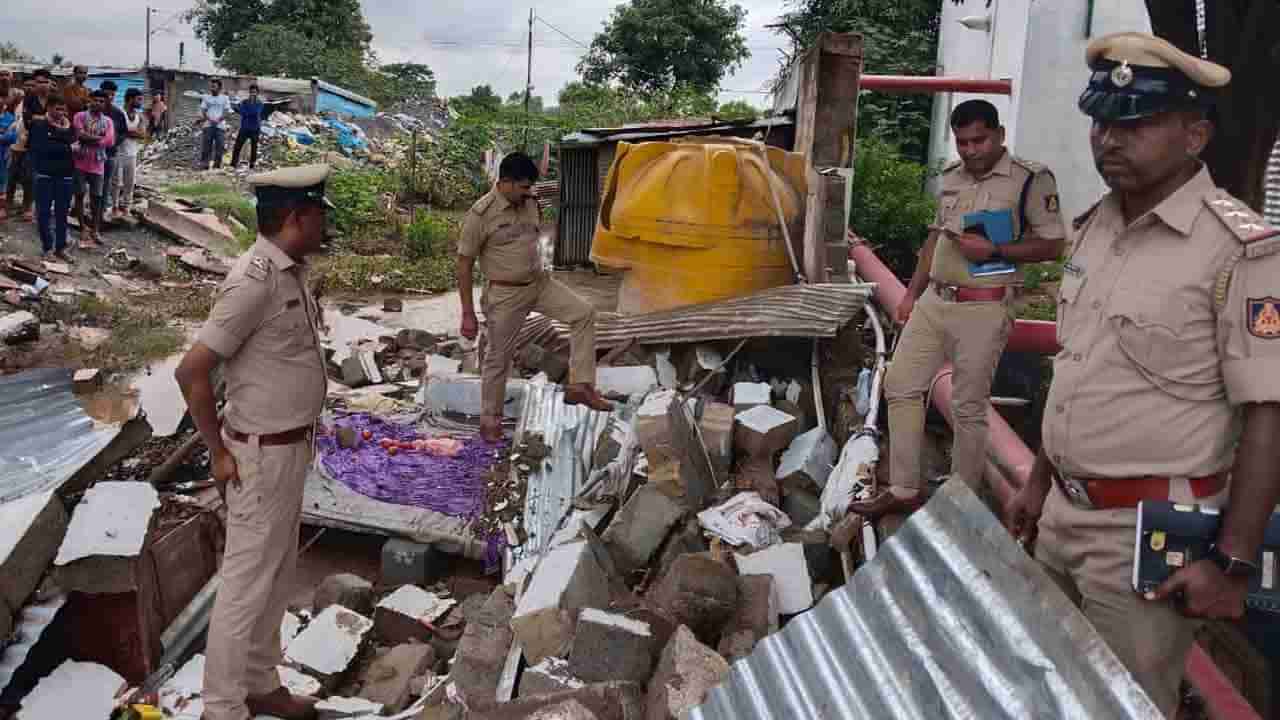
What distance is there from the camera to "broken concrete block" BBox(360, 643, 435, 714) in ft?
13.2

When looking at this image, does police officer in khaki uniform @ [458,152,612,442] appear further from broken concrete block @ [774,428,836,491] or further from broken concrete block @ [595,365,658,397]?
broken concrete block @ [774,428,836,491]

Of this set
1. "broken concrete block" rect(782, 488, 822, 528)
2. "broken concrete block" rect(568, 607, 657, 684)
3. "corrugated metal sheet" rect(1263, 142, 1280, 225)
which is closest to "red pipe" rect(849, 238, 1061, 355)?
"broken concrete block" rect(782, 488, 822, 528)

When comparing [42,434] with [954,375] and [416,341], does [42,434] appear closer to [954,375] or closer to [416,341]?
[416,341]

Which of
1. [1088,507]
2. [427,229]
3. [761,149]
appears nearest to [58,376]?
[761,149]

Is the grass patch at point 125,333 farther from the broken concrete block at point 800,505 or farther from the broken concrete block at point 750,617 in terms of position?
the broken concrete block at point 750,617

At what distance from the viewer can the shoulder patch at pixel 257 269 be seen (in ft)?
11.0

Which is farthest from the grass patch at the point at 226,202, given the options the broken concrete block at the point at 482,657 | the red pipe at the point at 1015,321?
the broken concrete block at the point at 482,657

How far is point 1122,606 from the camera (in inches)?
83.1

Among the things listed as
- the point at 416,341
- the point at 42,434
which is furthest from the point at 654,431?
the point at 416,341

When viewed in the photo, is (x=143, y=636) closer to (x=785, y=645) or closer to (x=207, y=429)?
(x=207, y=429)

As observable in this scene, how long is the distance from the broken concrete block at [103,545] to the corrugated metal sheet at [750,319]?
3064mm

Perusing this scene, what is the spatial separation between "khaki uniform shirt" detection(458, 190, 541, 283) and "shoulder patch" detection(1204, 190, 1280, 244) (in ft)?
14.4

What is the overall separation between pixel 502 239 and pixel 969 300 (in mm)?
3035

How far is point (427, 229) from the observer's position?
48.5ft
